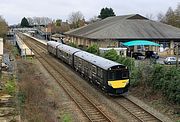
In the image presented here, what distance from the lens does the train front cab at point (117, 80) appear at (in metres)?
21.9

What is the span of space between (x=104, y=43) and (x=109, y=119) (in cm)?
3379

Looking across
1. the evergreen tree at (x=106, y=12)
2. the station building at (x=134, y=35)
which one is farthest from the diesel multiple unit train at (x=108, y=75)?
the evergreen tree at (x=106, y=12)

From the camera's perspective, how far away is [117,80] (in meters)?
Result: 22.1

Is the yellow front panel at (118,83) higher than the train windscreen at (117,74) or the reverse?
the reverse

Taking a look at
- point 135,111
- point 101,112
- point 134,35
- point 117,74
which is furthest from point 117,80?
point 134,35

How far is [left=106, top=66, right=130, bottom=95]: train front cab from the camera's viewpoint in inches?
862

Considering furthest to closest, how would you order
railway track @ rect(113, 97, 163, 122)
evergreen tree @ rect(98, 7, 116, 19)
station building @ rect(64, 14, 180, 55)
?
evergreen tree @ rect(98, 7, 116, 19) → station building @ rect(64, 14, 180, 55) → railway track @ rect(113, 97, 163, 122)

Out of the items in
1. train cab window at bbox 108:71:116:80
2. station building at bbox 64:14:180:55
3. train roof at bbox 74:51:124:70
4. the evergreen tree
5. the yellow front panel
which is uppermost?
the evergreen tree

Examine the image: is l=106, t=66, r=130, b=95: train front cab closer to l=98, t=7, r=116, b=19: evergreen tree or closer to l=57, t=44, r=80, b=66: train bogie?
l=57, t=44, r=80, b=66: train bogie

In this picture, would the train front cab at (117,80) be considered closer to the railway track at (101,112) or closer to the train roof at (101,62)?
the train roof at (101,62)

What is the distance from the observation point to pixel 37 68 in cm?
3700

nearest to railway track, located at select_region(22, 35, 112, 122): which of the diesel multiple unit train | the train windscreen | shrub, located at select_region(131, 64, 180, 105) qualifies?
the diesel multiple unit train

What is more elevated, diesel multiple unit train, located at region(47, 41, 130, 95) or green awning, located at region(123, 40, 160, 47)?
green awning, located at region(123, 40, 160, 47)

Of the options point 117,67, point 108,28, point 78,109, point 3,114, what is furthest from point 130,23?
point 3,114
